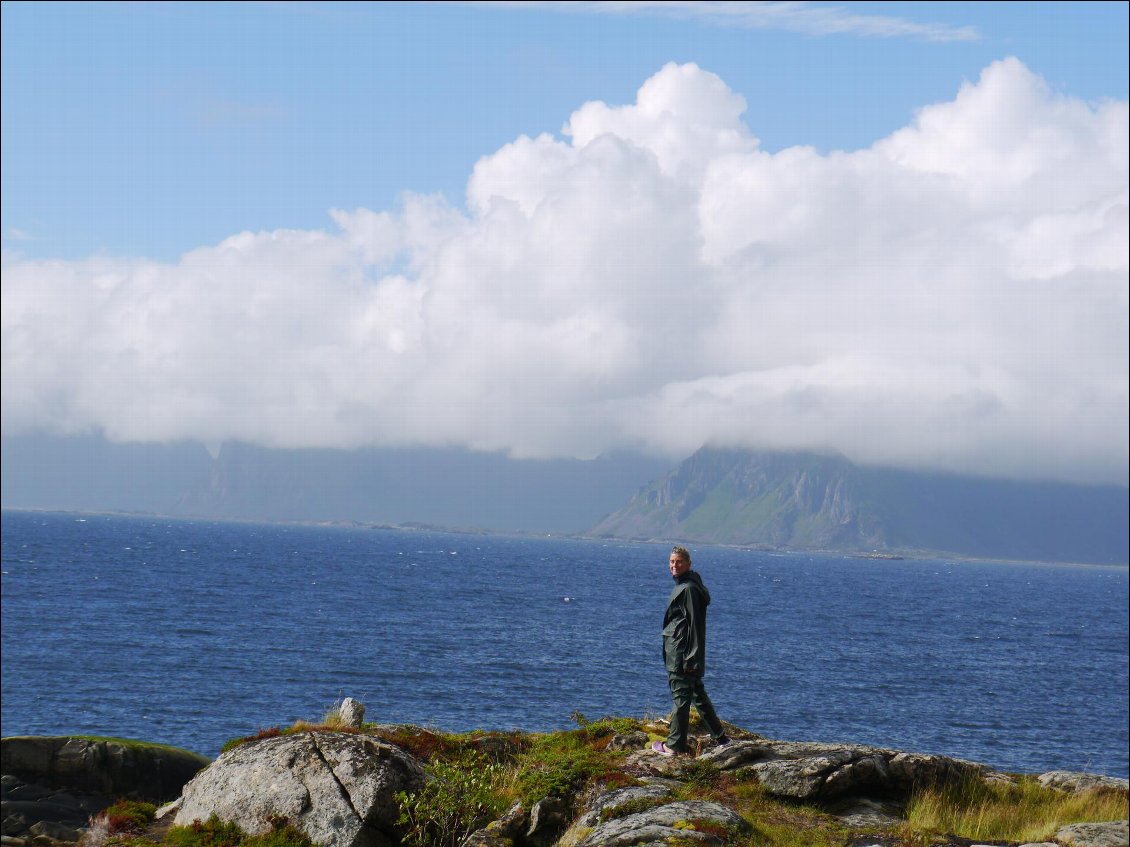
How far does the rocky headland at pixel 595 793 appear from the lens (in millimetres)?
14688

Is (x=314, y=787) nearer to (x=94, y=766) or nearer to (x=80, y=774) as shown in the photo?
(x=94, y=766)

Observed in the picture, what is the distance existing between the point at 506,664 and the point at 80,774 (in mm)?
50398

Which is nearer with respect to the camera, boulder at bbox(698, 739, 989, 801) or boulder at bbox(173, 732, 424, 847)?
boulder at bbox(698, 739, 989, 801)

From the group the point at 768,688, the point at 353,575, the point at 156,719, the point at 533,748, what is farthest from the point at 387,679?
the point at 353,575

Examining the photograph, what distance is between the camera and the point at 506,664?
73.0m

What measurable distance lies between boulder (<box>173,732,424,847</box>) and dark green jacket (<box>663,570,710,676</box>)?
16.1 feet

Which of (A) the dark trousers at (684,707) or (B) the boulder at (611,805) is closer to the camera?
(B) the boulder at (611,805)

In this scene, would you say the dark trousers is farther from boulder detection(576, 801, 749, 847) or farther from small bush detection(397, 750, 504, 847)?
small bush detection(397, 750, 504, 847)

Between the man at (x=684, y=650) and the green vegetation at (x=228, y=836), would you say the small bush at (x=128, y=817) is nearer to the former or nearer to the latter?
the green vegetation at (x=228, y=836)

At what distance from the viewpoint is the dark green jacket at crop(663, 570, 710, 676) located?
55.4 ft

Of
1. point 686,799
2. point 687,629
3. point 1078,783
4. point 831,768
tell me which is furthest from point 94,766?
point 1078,783

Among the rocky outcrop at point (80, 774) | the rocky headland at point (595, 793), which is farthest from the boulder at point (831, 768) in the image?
the rocky outcrop at point (80, 774)

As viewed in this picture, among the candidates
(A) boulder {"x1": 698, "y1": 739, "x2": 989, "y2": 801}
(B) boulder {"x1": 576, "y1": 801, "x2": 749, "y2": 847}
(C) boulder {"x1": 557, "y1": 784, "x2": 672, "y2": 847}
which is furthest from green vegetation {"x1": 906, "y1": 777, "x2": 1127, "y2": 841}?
(C) boulder {"x1": 557, "y1": 784, "x2": 672, "y2": 847}

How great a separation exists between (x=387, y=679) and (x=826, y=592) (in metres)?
126
